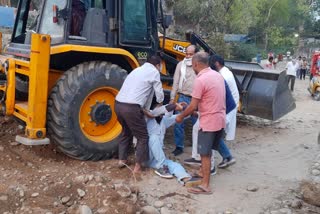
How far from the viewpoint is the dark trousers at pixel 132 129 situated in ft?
16.3

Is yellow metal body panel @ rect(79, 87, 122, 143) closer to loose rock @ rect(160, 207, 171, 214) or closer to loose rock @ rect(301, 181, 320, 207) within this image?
loose rock @ rect(160, 207, 171, 214)

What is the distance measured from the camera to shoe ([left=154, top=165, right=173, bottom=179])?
5105mm

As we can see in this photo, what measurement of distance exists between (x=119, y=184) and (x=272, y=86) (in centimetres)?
428

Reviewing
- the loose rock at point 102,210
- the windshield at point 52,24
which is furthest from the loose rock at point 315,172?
the windshield at point 52,24

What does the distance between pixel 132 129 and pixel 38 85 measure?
4.04 ft

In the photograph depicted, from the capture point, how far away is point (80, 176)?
4680 mm

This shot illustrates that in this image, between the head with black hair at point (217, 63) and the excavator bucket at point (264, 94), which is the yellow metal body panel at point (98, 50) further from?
the excavator bucket at point (264, 94)

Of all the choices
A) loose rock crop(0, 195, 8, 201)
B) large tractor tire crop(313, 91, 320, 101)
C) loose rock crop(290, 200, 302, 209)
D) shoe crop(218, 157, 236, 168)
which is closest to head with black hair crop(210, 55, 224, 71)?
shoe crop(218, 157, 236, 168)

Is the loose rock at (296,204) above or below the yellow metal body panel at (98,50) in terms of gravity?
below

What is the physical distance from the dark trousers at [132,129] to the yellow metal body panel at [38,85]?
2.95 ft

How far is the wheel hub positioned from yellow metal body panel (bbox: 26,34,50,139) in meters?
0.73

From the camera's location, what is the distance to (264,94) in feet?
25.6

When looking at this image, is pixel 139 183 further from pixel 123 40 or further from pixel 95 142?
pixel 123 40

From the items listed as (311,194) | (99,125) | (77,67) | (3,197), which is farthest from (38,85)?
(311,194)
